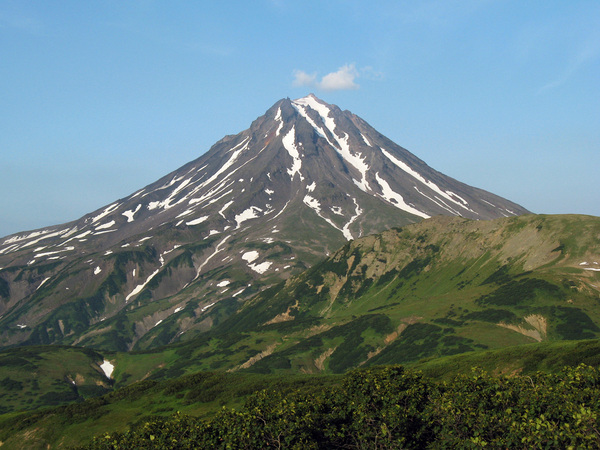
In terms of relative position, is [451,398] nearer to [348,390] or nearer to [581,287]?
[348,390]

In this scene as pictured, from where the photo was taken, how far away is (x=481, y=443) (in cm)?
4712

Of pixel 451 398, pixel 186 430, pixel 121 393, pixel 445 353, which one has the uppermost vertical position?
pixel 451 398

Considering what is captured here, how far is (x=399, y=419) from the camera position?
63.8 m

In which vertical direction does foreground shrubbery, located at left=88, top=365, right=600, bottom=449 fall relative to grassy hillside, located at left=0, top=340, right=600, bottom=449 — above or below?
above

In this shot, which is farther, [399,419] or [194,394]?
[194,394]

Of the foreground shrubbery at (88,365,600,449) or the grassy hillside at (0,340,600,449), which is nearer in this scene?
the foreground shrubbery at (88,365,600,449)

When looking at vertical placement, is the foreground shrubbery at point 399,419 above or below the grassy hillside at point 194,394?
above

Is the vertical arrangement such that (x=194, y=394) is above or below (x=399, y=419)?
below

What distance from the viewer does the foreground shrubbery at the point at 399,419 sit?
56.3 meters

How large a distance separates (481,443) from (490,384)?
65.2 feet

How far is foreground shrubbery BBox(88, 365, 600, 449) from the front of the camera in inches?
2217

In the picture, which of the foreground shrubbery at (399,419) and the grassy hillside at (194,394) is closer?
the foreground shrubbery at (399,419)

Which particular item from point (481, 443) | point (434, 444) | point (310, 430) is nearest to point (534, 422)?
point (481, 443)

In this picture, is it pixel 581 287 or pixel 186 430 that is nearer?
pixel 186 430
